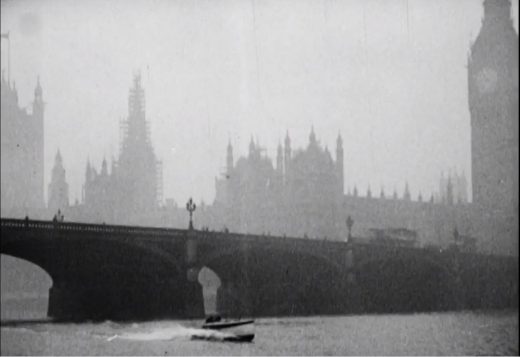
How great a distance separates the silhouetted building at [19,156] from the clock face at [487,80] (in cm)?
4898

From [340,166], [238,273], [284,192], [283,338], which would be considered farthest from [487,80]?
[283,338]

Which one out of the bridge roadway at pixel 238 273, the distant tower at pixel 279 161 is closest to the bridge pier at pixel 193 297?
the bridge roadway at pixel 238 273

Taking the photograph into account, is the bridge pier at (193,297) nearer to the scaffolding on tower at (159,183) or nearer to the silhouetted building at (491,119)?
the silhouetted building at (491,119)

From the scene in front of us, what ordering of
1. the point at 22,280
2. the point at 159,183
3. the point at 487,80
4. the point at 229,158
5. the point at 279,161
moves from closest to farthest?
the point at 22,280
the point at 487,80
the point at 229,158
the point at 279,161
the point at 159,183

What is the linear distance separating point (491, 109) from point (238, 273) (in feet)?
125

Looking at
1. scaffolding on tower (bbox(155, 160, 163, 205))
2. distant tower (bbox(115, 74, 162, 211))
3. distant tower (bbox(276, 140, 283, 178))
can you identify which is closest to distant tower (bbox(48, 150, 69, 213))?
distant tower (bbox(115, 74, 162, 211))

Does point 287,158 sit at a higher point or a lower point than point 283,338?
higher

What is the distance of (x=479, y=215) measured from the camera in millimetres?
91562

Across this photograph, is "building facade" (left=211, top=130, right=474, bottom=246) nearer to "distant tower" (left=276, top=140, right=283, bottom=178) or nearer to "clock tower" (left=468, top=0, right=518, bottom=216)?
"distant tower" (left=276, top=140, right=283, bottom=178)

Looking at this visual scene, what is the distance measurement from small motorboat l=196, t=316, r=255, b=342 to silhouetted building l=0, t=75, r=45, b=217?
60.4 m

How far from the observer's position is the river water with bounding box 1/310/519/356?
37.0m

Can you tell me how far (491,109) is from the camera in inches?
3415

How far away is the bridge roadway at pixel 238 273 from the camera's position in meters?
50.5

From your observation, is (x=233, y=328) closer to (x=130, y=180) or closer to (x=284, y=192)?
(x=284, y=192)
